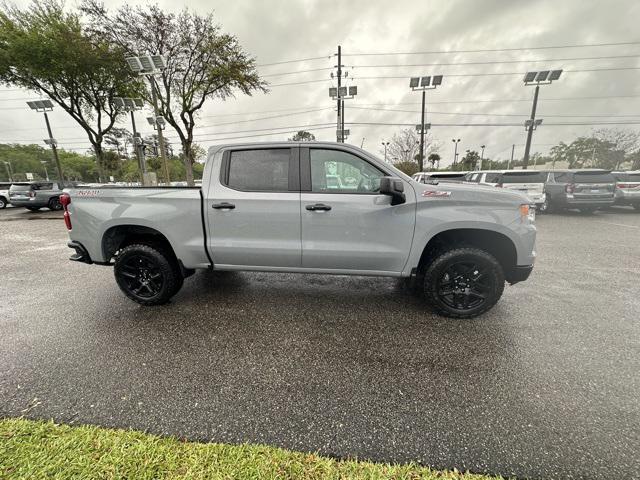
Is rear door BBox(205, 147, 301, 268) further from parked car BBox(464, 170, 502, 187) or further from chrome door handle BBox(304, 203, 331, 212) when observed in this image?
parked car BBox(464, 170, 502, 187)

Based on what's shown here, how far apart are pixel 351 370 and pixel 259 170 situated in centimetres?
227

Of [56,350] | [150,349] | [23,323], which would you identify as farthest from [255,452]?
[23,323]

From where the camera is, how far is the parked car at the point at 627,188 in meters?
10.9

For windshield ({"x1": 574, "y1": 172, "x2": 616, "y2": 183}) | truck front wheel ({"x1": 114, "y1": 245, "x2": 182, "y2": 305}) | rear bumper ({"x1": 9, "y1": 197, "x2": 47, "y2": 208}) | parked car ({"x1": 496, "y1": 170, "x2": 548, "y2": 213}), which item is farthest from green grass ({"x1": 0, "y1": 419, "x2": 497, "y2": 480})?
rear bumper ({"x1": 9, "y1": 197, "x2": 47, "y2": 208})

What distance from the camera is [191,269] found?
3.50 m

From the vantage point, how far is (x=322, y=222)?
302 centimetres

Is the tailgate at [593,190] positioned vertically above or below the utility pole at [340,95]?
below

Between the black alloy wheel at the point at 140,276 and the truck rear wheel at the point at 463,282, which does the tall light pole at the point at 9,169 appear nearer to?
the black alloy wheel at the point at 140,276

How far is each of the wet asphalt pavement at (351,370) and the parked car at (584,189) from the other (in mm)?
8652

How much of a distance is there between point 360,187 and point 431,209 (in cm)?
77

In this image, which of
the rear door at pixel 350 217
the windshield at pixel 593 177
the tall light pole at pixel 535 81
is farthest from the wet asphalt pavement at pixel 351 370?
the tall light pole at pixel 535 81

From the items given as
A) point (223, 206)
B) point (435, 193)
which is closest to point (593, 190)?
point (435, 193)

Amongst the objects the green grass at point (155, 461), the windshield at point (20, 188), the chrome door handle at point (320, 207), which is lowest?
the green grass at point (155, 461)

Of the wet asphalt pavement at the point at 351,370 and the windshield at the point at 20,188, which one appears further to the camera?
the windshield at the point at 20,188
